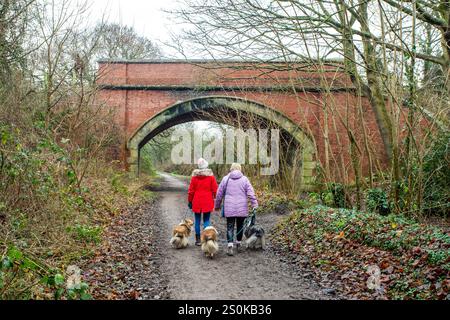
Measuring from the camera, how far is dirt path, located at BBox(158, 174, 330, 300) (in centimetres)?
510

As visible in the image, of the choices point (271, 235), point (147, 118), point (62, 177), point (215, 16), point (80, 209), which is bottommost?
point (271, 235)

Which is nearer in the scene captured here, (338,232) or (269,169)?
(338,232)

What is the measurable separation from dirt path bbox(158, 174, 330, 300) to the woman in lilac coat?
57 centimetres

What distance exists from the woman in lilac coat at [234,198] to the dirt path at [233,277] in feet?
1.86

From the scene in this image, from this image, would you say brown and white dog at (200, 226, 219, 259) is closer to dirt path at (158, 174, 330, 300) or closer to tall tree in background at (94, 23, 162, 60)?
dirt path at (158, 174, 330, 300)

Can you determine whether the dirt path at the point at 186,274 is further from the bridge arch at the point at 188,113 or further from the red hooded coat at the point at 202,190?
the bridge arch at the point at 188,113

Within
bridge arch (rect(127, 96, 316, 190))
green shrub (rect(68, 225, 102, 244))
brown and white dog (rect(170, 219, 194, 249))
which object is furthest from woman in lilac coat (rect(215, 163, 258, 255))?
bridge arch (rect(127, 96, 316, 190))

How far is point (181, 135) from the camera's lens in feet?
108

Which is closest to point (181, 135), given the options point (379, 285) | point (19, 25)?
point (19, 25)

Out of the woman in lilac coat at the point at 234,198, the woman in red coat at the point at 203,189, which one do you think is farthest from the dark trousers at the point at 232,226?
the woman in red coat at the point at 203,189

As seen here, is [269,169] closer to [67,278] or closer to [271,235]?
[271,235]

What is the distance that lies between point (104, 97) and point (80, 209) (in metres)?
10.7

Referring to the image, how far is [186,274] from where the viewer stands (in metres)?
5.98

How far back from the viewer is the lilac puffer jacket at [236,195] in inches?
284
